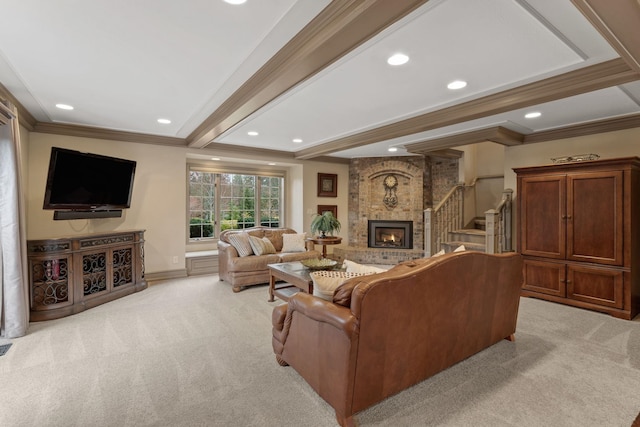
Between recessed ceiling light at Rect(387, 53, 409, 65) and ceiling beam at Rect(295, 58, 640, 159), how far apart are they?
134cm

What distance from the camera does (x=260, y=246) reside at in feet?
16.0

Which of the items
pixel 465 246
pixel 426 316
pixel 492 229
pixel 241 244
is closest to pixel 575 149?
pixel 492 229

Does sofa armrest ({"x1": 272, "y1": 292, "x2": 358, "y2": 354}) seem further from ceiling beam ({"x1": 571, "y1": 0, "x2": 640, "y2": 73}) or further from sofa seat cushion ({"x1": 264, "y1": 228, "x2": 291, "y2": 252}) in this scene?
sofa seat cushion ({"x1": 264, "y1": 228, "x2": 291, "y2": 252})

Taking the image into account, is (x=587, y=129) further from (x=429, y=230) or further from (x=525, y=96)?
(x=429, y=230)

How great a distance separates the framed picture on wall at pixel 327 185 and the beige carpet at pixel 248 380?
411 centimetres

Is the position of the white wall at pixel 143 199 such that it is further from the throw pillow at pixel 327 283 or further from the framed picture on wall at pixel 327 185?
the throw pillow at pixel 327 283

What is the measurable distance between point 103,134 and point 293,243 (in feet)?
11.0

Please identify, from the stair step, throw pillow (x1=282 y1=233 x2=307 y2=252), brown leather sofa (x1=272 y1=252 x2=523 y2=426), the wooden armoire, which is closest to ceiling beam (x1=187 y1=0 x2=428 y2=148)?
brown leather sofa (x1=272 y1=252 x2=523 y2=426)

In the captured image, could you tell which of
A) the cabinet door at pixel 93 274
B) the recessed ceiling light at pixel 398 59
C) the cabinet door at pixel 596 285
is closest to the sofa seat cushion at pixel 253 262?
the cabinet door at pixel 93 274

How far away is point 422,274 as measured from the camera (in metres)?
1.91

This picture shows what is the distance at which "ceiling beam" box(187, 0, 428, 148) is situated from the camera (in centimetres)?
170

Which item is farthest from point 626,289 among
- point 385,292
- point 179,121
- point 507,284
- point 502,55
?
point 179,121

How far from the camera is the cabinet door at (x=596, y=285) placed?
357cm

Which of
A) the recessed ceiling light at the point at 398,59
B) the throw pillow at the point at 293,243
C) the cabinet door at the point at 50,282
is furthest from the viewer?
the throw pillow at the point at 293,243
